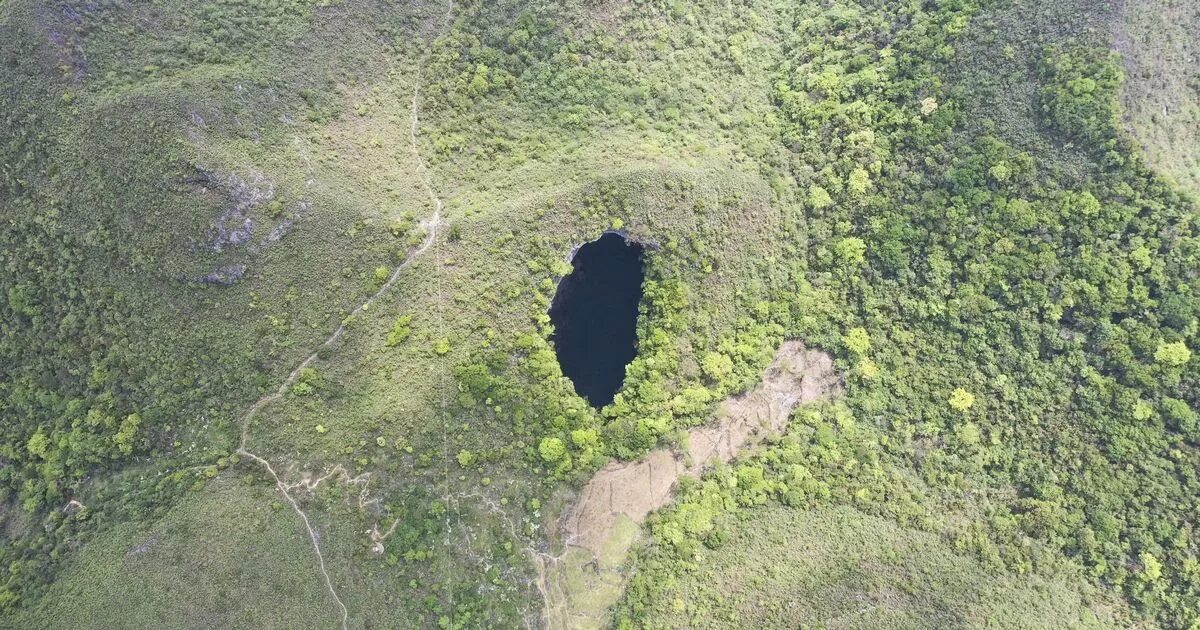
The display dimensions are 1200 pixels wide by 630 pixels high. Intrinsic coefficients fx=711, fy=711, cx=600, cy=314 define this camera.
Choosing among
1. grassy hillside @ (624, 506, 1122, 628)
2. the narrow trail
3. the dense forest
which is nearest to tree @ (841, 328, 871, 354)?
the dense forest

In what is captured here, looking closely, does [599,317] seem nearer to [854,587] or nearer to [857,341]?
[857,341]

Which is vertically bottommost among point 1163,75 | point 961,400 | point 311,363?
point 961,400

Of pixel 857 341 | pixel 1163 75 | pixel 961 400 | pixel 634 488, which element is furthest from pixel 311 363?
pixel 1163 75

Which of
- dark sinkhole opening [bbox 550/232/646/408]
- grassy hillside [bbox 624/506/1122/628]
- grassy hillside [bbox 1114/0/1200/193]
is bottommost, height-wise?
grassy hillside [bbox 624/506/1122/628]

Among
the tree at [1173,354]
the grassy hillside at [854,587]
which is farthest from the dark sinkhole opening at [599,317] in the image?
the tree at [1173,354]

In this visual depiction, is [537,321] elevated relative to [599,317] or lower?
elevated

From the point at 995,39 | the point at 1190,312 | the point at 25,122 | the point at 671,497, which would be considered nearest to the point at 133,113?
the point at 25,122

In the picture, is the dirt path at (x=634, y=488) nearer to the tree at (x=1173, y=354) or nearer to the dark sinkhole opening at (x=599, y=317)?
the dark sinkhole opening at (x=599, y=317)

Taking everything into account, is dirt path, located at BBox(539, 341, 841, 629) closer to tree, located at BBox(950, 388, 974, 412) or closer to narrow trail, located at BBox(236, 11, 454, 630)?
tree, located at BBox(950, 388, 974, 412)

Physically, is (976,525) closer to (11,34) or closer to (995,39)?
(995,39)
